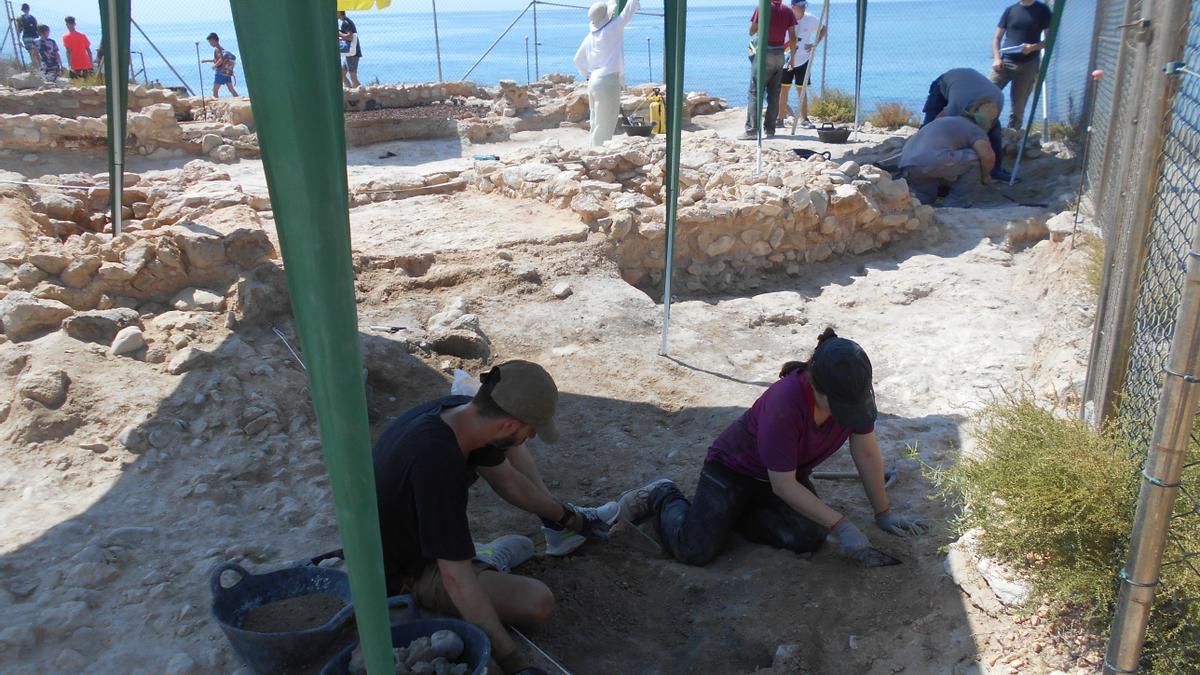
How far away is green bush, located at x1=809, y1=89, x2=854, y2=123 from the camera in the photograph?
1352 cm

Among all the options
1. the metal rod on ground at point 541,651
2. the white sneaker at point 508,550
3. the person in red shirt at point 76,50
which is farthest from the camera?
the person in red shirt at point 76,50

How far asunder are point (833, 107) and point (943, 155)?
4.91m

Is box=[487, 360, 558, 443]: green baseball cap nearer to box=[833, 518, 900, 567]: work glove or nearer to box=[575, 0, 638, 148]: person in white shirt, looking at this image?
box=[833, 518, 900, 567]: work glove

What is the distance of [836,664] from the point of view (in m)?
3.06

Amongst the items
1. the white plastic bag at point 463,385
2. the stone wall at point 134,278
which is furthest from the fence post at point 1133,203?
the stone wall at point 134,278

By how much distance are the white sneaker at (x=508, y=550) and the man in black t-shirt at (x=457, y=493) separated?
9.5 inches

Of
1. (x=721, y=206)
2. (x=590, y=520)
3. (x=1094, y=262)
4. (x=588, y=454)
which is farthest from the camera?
(x=721, y=206)

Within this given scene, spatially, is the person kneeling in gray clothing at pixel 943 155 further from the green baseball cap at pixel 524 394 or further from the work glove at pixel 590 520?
the green baseball cap at pixel 524 394

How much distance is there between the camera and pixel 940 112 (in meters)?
10.0

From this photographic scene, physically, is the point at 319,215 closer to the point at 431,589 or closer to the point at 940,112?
the point at 431,589

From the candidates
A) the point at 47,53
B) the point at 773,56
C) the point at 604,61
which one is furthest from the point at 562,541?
the point at 47,53

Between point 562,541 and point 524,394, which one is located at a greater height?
point 524,394

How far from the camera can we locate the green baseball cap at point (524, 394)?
9.50 feet

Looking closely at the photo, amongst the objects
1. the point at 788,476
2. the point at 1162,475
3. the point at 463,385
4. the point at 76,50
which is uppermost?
the point at 76,50
